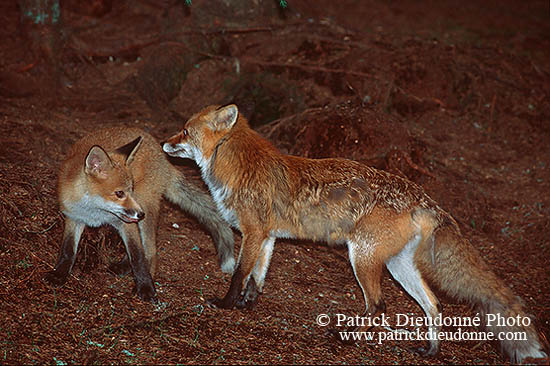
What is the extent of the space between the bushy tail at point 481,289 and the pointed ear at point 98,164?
2.94 meters

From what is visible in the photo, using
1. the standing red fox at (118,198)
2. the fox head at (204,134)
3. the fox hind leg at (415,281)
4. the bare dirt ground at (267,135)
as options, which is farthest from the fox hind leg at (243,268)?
the fox hind leg at (415,281)

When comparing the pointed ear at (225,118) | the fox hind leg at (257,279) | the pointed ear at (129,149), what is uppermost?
the pointed ear at (225,118)

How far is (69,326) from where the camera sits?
13.6ft

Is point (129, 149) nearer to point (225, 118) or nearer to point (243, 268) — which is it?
point (225, 118)

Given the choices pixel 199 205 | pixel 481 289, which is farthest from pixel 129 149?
pixel 481 289

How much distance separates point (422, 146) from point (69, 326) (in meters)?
5.66

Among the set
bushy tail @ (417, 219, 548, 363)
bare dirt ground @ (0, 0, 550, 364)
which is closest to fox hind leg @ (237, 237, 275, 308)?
bare dirt ground @ (0, 0, 550, 364)

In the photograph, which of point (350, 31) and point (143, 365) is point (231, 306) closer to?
point (143, 365)

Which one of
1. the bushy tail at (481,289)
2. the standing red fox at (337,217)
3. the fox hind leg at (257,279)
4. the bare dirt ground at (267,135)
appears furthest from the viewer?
the fox hind leg at (257,279)

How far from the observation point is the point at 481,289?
4.25m

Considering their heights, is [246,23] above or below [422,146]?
above

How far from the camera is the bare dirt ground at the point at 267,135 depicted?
4328 millimetres

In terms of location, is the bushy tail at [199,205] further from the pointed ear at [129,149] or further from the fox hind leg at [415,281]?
the fox hind leg at [415,281]

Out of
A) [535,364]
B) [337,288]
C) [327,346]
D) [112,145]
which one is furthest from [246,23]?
[535,364]
